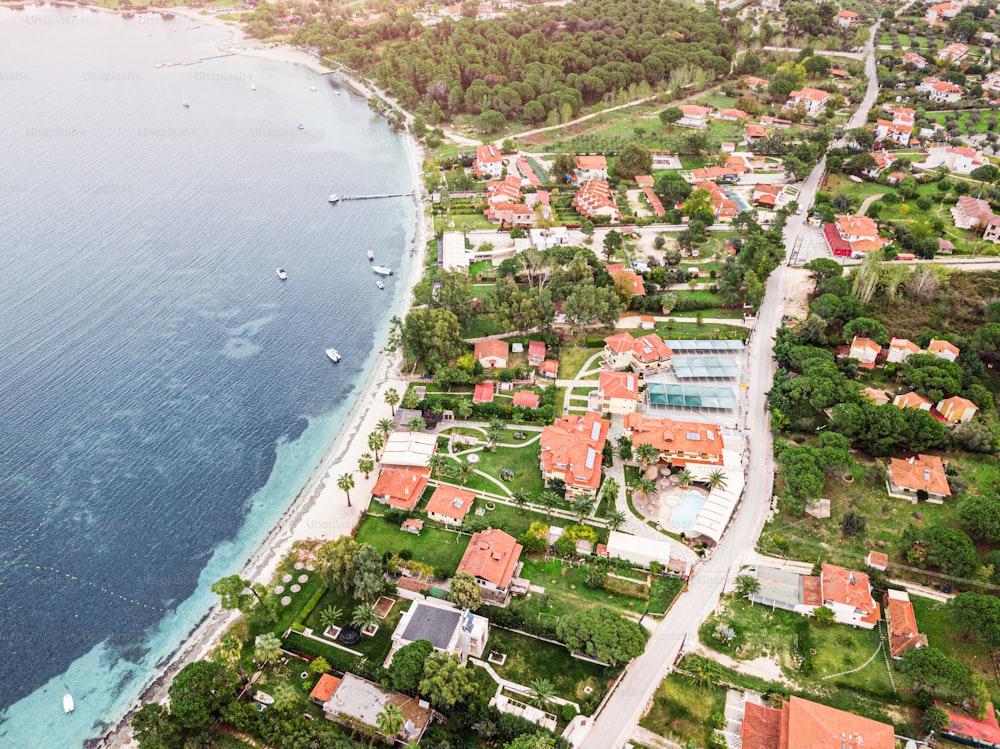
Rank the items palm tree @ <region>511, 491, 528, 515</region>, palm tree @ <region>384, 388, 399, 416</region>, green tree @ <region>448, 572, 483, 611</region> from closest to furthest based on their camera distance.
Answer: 1. green tree @ <region>448, 572, 483, 611</region>
2. palm tree @ <region>511, 491, 528, 515</region>
3. palm tree @ <region>384, 388, 399, 416</region>

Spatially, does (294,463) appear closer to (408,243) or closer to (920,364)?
(408,243)

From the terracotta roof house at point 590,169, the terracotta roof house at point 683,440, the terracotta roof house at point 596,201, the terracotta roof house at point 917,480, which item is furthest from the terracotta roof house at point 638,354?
the terracotta roof house at point 590,169

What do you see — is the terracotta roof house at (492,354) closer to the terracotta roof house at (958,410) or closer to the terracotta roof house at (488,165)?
the terracotta roof house at (958,410)

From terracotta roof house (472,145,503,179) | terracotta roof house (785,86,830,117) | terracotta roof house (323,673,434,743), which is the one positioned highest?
terracotta roof house (785,86,830,117)

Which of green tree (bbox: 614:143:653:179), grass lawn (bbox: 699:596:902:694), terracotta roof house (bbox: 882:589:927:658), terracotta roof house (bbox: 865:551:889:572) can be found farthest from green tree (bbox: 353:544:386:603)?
green tree (bbox: 614:143:653:179)

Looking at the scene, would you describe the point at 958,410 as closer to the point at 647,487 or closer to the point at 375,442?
the point at 647,487

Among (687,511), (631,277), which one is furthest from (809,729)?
(631,277)

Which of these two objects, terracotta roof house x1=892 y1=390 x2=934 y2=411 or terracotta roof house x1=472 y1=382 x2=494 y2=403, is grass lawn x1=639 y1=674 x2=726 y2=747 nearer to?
terracotta roof house x1=472 y1=382 x2=494 y2=403
